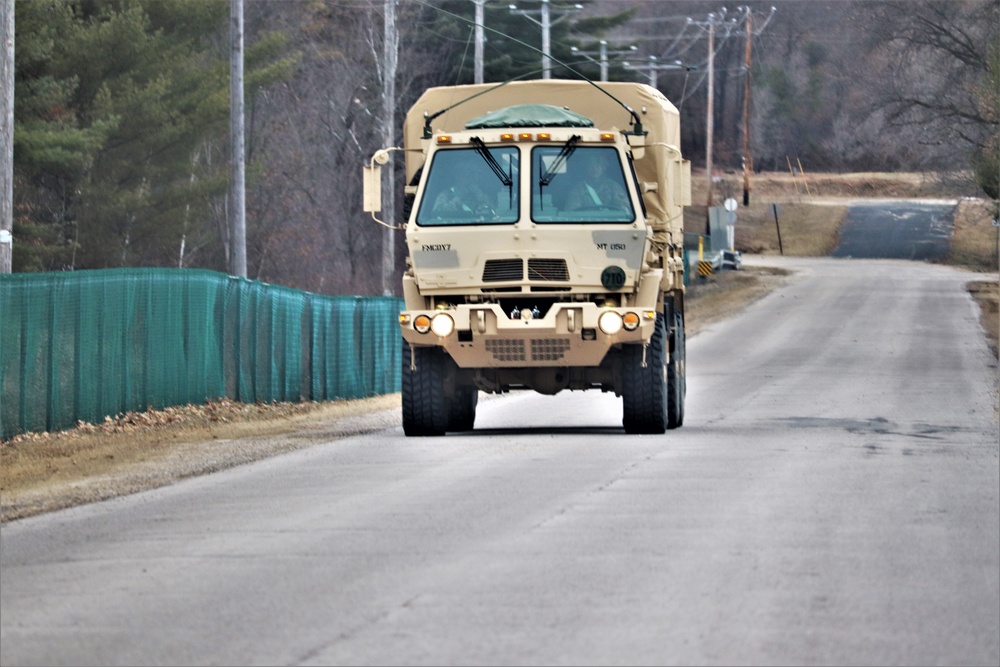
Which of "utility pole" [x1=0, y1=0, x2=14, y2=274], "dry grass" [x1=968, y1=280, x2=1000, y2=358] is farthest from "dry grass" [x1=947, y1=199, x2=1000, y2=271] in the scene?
"utility pole" [x1=0, y1=0, x2=14, y2=274]

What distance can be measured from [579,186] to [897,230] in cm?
8052

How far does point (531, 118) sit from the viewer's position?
56.2 feet

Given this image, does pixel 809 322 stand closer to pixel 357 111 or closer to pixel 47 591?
pixel 357 111

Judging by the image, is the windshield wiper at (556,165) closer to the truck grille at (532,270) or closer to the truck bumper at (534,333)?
the truck grille at (532,270)

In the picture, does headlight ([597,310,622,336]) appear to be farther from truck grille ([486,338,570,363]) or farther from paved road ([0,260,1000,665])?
paved road ([0,260,1000,665])

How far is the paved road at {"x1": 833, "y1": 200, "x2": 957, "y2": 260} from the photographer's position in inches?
3403

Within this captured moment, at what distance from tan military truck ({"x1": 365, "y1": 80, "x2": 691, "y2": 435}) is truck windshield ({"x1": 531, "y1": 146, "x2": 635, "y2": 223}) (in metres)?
0.01

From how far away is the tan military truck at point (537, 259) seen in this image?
54.4ft

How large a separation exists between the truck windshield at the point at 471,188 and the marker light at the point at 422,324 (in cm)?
96

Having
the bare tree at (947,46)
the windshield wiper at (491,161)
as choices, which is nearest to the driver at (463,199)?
the windshield wiper at (491,161)

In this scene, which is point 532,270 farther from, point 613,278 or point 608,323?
point 608,323

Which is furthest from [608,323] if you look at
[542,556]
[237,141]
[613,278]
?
[237,141]

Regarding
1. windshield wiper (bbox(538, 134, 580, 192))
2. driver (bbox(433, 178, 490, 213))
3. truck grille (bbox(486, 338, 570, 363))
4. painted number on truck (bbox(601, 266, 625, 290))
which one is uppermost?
windshield wiper (bbox(538, 134, 580, 192))

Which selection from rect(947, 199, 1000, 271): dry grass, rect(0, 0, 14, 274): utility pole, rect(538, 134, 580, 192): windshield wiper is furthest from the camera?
rect(947, 199, 1000, 271): dry grass
